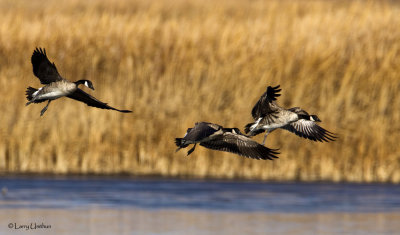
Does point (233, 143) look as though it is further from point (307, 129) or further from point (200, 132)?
point (200, 132)

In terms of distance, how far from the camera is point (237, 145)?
936 cm

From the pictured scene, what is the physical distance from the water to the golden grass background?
303mm

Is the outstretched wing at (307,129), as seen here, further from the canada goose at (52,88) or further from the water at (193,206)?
the water at (193,206)

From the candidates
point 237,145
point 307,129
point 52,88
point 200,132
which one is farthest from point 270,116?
point 52,88

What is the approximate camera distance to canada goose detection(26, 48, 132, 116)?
827 cm

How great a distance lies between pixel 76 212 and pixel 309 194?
3676 millimetres

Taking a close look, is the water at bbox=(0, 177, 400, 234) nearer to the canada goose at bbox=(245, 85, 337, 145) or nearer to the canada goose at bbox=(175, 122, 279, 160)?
the canada goose at bbox=(175, 122, 279, 160)

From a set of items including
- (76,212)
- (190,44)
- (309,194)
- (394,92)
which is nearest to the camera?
(76,212)

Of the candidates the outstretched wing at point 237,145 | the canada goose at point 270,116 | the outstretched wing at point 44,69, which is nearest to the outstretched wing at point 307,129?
the canada goose at point 270,116

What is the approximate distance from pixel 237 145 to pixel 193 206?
5273 millimetres

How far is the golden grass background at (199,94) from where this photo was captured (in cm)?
1588

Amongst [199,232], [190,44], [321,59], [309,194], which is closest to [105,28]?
[190,44]

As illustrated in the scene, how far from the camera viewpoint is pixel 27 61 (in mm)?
17234

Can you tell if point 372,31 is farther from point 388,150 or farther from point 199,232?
point 199,232
